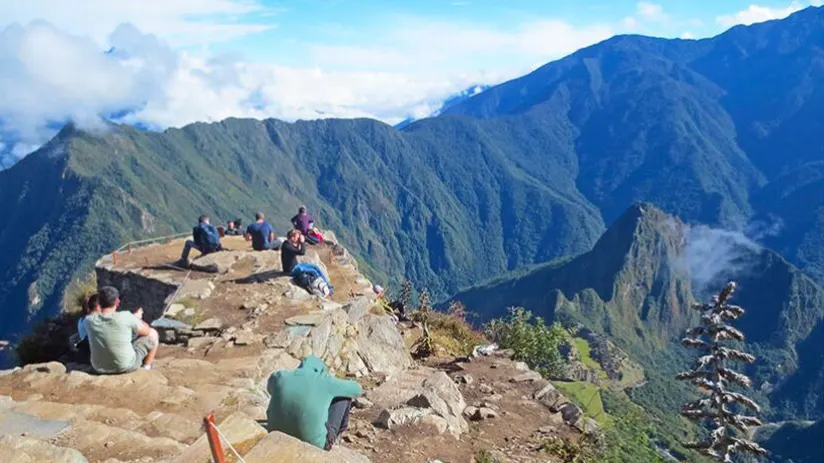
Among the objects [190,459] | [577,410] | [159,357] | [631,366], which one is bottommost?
[631,366]

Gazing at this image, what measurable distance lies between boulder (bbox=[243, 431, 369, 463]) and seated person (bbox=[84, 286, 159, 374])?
18.1 feet

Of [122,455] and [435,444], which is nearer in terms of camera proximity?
[122,455]

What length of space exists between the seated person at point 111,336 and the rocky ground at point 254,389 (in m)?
0.26

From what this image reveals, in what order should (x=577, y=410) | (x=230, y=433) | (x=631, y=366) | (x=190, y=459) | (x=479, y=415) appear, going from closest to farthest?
1. (x=190, y=459)
2. (x=230, y=433)
3. (x=479, y=415)
4. (x=577, y=410)
5. (x=631, y=366)

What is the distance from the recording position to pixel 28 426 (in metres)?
8.91

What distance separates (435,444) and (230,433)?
5.52 metres

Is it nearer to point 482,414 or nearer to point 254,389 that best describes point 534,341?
point 482,414

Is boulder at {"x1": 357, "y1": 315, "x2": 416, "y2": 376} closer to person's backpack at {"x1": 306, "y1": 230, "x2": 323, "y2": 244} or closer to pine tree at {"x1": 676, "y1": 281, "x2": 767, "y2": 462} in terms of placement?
person's backpack at {"x1": 306, "y1": 230, "x2": 323, "y2": 244}

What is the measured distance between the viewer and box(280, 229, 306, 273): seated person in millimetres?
20312

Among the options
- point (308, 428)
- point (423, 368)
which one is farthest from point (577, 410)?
point (308, 428)

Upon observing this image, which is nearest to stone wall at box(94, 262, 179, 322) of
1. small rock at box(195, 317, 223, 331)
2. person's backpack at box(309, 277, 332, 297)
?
small rock at box(195, 317, 223, 331)

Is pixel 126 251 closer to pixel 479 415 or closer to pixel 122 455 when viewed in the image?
pixel 479 415

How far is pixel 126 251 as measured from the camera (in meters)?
25.8

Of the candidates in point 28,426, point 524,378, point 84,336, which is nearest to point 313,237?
point 524,378
